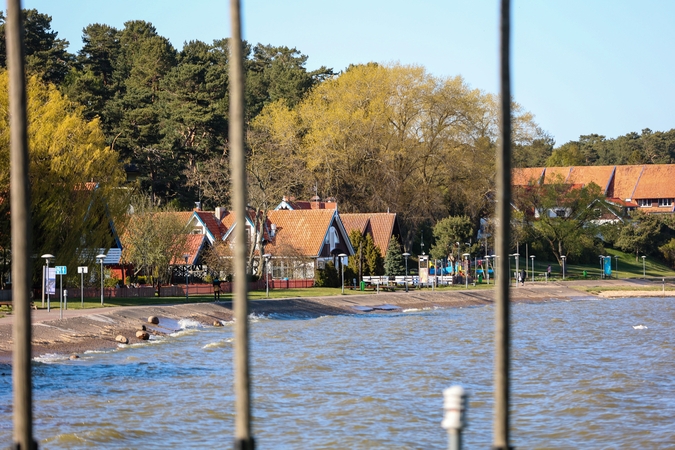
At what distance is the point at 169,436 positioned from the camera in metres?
19.9

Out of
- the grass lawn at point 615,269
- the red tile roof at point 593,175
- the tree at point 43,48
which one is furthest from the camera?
the red tile roof at point 593,175

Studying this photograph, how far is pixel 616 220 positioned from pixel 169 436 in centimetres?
9056

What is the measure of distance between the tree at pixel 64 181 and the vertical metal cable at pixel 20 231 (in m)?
31.3

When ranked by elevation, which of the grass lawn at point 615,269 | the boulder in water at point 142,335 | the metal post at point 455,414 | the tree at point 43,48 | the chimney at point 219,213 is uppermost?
the tree at point 43,48

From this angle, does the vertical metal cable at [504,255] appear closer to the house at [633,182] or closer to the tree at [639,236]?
the tree at [639,236]

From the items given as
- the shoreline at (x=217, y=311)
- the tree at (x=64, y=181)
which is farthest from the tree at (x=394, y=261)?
the tree at (x=64, y=181)

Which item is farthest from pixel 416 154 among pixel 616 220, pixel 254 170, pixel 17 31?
pixel 17 31

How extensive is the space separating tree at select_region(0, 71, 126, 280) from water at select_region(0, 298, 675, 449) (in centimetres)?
642

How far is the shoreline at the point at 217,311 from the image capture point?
32.4m

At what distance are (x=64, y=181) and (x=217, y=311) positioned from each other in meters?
9.78

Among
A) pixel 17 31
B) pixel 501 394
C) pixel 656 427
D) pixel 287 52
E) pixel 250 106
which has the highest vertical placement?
pixel 287 52

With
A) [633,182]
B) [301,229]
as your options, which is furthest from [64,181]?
[633,182]

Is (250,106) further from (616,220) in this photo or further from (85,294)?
(85,294)

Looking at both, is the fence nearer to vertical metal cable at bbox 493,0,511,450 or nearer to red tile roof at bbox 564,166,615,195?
vertical metal cable at bbox 493,0,511,450
